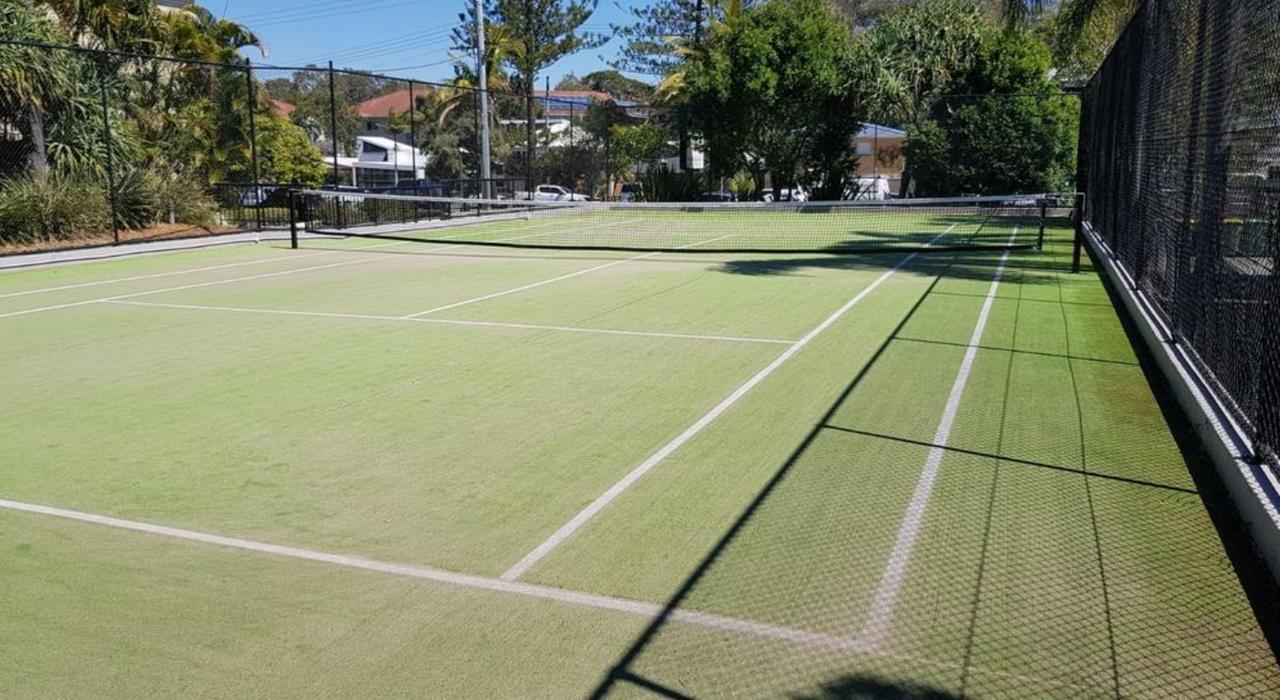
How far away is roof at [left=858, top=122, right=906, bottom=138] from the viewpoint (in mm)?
39344

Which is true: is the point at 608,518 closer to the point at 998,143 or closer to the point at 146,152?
the point at 146,152

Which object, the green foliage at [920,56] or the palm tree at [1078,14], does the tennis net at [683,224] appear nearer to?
the green foliage at [920,56]

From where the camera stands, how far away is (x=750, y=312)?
1289cm

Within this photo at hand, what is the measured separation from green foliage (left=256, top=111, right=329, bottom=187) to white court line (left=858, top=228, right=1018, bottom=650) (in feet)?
125

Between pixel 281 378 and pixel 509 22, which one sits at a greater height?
pixel 509 22

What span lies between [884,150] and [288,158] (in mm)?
29600

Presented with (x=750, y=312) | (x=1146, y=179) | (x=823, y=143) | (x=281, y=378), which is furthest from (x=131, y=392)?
(x=823, y=143)

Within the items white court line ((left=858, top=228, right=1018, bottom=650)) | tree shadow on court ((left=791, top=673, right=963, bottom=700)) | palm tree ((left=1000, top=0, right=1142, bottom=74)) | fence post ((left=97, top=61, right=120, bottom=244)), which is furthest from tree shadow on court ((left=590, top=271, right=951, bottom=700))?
palm tree ((left=1000, top=0, right=1142, bottom=74))

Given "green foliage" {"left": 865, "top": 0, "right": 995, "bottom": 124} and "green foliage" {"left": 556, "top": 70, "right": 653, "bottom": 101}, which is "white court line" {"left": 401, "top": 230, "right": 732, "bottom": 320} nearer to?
"green foliage" {"left": 865, "top": 0, "right": 995, "bottom": 124}

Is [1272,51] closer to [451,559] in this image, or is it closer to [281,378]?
[451,559]

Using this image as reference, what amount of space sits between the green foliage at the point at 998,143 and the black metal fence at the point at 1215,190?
19981mm

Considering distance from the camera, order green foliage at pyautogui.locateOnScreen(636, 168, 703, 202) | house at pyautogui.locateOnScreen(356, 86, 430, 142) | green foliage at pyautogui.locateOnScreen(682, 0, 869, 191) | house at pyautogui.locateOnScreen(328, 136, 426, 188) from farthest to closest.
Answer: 1. house at pyautogui.locateOnScreen(356, 86, 430, 142)
2. house at pyautogui.locateOnScreen(328, 136, 426, 188)
3. green foliage at pyautogui.locateOnScreen(636, 168, 703, 202)
4. green foliage at pyautogui.locateOnScreen(682, 0, 869, 191)

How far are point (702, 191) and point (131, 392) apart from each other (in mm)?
34731

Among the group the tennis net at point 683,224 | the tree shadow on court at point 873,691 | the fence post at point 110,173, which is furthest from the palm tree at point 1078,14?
the tree shadow on court at point 873,691
